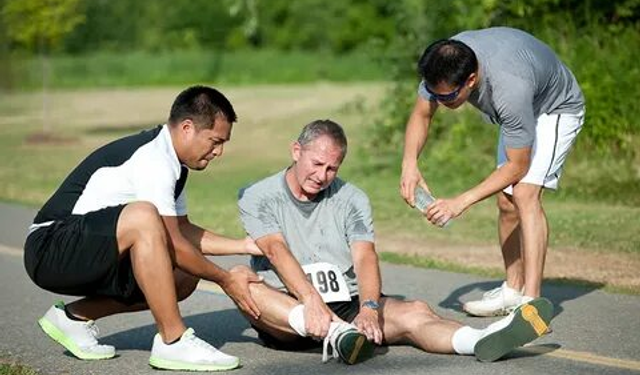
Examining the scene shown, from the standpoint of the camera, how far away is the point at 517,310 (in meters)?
7.23

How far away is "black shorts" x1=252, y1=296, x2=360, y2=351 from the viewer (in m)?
7.65

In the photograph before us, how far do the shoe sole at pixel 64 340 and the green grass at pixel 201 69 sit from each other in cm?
4298

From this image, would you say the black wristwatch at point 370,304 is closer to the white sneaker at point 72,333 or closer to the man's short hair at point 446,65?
the man's short hair at point 446,65

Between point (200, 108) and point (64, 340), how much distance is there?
1.48 m

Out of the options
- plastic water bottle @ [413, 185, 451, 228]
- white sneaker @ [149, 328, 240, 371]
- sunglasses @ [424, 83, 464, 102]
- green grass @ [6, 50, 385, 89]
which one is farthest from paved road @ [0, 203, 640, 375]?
green grass @ [6, 50, 385, 89]

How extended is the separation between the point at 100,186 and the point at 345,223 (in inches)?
52.0

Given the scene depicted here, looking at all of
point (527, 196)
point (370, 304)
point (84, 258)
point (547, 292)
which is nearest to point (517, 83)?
point (527, 196)

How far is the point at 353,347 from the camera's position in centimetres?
721

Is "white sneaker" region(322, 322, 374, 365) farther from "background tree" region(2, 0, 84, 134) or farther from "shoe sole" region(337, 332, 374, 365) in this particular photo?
"background tree" region(2, 0, 84, 134)

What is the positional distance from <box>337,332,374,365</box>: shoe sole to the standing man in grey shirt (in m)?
1.02

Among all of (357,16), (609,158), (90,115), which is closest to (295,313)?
(609,158)

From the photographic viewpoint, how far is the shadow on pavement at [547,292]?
9602 millimetres

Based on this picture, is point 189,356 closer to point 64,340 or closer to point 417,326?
point 64,340

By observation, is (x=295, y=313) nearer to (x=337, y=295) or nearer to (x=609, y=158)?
(x=337, y=295)
